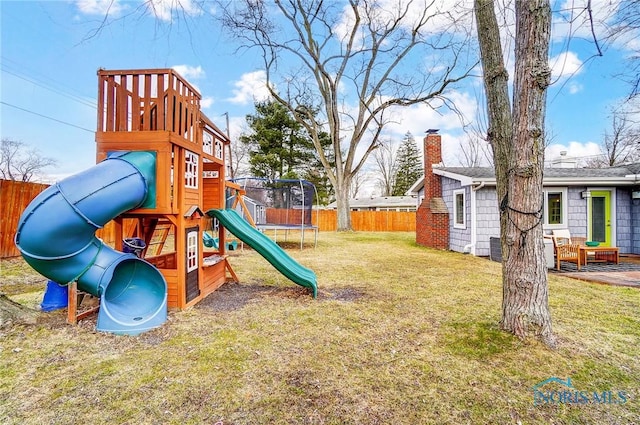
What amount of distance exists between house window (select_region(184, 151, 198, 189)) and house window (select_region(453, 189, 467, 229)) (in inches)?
321

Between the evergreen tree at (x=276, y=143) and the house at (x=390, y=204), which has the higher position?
the evergreen tree at (x=276, y=143)

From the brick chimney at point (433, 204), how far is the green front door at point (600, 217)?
3.99 meters

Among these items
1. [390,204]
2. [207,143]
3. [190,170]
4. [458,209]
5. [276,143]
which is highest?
[276,143]

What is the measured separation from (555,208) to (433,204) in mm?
3519

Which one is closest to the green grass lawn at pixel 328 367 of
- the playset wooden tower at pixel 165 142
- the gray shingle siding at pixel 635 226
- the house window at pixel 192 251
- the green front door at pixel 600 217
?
the house window at pixel 192 251

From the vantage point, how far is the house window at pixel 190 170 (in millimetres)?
4389

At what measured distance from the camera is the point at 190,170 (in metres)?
4.58

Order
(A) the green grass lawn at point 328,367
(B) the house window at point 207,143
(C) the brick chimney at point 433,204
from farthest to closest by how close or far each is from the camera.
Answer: (C) the brick chimney at point 433,204, (B) the house window at point 207,143, (A) the green grass lawn at point 328,367

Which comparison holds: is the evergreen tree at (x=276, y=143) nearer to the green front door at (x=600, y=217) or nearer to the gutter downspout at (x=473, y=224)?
the gutter downspout at (x=473, y=224)

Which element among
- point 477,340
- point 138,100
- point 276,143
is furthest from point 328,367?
point 276,143

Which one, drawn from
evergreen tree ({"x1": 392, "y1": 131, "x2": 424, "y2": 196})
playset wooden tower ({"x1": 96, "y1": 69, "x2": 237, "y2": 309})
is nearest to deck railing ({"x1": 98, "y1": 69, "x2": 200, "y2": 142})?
playset wooden tower ({"x1": 96, "y1": 69, "x2": 237, "y2": 309})

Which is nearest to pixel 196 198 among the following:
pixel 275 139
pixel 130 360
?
pixel 130 360

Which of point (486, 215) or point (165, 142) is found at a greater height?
point (165, 142)

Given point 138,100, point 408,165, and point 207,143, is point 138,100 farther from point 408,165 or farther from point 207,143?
point 408,165
